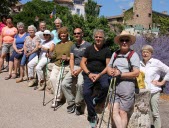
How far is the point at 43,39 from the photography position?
7.94 m

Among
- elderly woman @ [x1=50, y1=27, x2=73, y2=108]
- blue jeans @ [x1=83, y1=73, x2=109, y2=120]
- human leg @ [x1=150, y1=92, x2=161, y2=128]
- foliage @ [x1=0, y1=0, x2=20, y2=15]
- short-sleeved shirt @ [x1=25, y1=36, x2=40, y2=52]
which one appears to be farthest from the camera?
foliage @ [x1=0, y1=0, x2=20, y2=15]

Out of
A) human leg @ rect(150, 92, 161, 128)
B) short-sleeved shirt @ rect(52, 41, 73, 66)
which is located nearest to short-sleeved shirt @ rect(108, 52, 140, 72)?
human leg @ rect(150, 92, 161, 128)

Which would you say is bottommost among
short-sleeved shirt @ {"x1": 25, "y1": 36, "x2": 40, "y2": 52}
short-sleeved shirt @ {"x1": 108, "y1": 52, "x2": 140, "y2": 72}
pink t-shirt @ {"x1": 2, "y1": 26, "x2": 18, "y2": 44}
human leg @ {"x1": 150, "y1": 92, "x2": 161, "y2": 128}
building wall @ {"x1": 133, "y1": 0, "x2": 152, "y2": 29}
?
human leg @ {"x1": 150, "y1": 92, "x2": 161, "y2": 128}

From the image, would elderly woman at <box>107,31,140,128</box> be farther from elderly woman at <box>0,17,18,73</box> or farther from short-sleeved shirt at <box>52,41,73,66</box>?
elderly woman at <box>0,17,18,73</box>

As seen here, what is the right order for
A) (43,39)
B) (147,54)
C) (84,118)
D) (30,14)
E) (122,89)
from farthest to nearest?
1. (30,14)
2. (43,39)
3. (84,118)
4. (147,54)
5. (122,89)

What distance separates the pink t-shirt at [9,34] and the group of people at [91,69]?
1.11 m

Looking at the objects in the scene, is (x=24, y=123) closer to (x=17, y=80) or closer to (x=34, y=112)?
(x=34, y=112)

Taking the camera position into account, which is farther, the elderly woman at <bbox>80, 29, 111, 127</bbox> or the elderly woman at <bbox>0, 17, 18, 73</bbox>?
the elderly woman at <bbox>0, 17, 18, 73</bbox>

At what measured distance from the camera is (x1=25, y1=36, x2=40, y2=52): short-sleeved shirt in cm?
803

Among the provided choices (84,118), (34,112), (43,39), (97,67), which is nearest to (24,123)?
(34,112)

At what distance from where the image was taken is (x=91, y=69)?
5.46 meters

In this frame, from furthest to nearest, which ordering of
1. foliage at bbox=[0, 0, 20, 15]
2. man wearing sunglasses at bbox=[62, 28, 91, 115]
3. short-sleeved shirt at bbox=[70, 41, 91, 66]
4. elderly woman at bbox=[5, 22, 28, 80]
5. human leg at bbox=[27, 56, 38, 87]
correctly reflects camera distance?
foliage at bbox=[0, 0, 20, 15] → elderly woman at bbox=[5, 22, 28, 80] → human leg at bbox=[27, 56, 38, 87] → short-sleeved shirt at bbox=[70, 41, 91, 66] → man wearing sunglasses at bbox=[62, 28, 91, 115]

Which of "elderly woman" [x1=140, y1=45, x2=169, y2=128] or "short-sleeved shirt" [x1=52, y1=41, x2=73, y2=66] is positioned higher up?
"short-sleeved shirt" [x1=52, y1=41, x2=73, y2=66]

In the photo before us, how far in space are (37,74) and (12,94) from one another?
2.64 feet
